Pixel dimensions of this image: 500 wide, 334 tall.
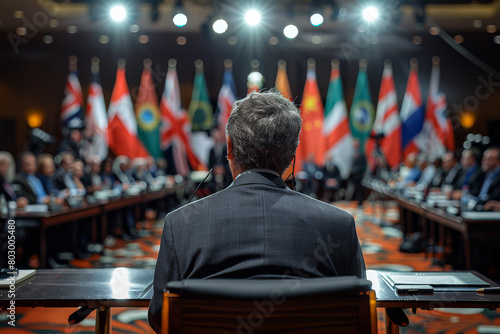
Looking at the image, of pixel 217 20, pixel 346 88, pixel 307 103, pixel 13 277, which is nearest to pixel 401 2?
pixel 217 20

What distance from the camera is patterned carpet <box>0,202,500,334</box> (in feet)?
9.86

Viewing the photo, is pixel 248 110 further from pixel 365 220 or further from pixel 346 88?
pixel 346 88

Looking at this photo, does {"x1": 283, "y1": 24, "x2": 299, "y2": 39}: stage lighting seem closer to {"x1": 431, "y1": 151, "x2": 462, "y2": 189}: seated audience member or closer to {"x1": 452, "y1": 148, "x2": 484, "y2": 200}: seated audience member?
{"x1": 431, "y1": 151, "x2": 462, "y2": 189}: seated audience member

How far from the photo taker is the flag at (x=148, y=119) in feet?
32.6

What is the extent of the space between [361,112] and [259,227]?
32.7 feet

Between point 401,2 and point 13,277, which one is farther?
point 401,2

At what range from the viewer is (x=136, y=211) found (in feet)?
25.8

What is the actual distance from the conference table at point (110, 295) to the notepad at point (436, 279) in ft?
0.13

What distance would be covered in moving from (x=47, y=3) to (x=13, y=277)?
364 inches

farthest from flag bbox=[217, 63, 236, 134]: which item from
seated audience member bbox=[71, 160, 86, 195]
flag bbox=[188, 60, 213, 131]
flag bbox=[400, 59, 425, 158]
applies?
seated audience member bbox=[71, 160, 86, 195]

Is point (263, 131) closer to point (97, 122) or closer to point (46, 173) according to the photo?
point (46, 173)

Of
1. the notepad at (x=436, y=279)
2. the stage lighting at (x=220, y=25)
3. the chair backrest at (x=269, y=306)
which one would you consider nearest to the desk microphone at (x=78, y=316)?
the chair backrest at (x=269, y=306)

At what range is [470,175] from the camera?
19.9ft

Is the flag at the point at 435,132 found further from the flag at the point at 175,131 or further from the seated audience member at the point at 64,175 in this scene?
the seated audience member at the point at 64,175
